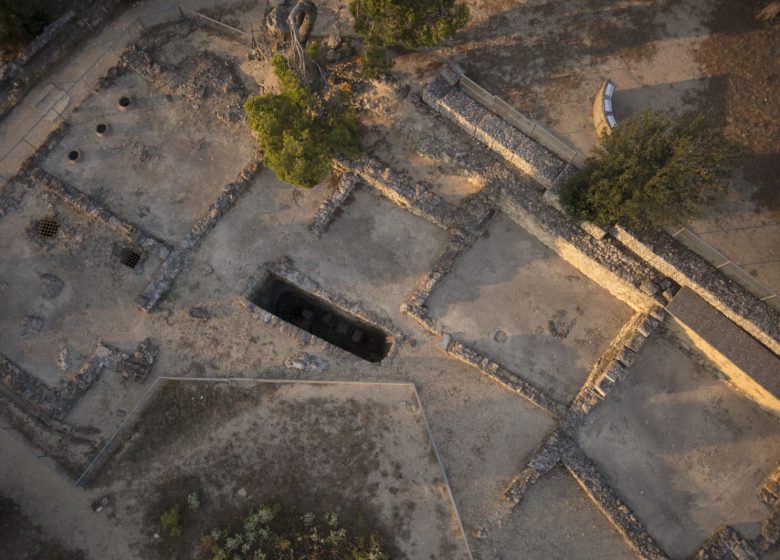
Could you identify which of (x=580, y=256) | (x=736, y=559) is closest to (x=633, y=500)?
(x=736, y=559)

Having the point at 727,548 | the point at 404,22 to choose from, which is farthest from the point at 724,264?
the point at 404,22

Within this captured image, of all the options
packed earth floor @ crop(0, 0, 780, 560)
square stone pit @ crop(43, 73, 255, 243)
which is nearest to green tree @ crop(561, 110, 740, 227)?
packed earth floor @ crop(0, 0, 780, 560)

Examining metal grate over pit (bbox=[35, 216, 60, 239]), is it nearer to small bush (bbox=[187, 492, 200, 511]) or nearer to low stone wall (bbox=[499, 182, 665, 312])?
small bush (bbox=[187, 492, 200, 511])

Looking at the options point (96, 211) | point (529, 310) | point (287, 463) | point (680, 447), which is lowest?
point (287, 463)

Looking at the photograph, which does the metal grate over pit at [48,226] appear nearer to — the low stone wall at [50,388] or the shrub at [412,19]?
the low stone wall at [50,388]

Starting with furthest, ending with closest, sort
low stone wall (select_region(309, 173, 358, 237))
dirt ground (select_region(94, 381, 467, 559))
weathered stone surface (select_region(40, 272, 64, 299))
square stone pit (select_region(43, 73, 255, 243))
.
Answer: square stone pit (select_region(43, 73, 255, 243)) < low stone wall (select_region(309, 173, 358, 237)) < weathered stone surface (select_region(40, 272, 64, 299)) < dirt ground (select_region(94, 381, 467, 559))

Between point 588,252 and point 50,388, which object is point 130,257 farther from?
point 588,252

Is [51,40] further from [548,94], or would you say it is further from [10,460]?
[548,94]
